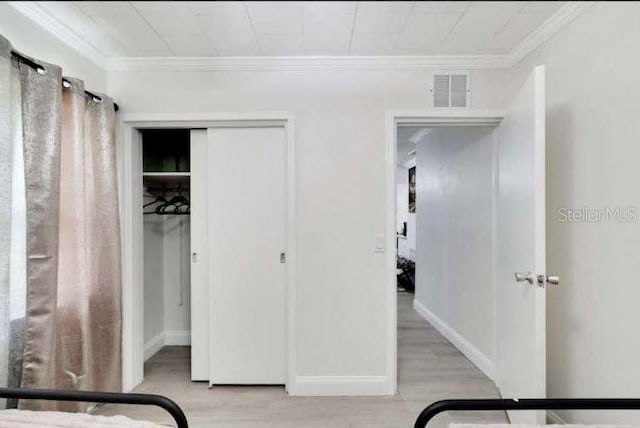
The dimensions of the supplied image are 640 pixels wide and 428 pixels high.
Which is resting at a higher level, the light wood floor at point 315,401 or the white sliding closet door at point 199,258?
the white sliding closet door at point 199,258

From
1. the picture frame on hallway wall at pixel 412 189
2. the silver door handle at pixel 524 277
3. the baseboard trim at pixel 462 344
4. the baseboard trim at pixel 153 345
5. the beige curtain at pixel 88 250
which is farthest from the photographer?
the picture frame on hallway wall at pixel 412 189

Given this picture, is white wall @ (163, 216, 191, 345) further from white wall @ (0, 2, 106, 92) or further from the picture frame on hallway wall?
the picture frame on hallway wall

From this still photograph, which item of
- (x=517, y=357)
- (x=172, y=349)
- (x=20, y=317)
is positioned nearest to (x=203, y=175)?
(x=20, y=317)

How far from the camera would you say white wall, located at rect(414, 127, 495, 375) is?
2755 mm

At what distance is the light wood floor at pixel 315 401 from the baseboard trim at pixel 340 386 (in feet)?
0.15

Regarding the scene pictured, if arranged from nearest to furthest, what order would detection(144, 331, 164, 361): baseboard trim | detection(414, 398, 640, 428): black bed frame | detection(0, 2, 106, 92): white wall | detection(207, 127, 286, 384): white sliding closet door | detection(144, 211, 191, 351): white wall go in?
detection(414, 398, 640, 428): black bed frame, detection(0, 2, 106, 92): white wall, detection(207, 127, 286, 384): white sliding closet door, detection(144, 331, 164, 361): baseboard trim, detection(144, 211, 191, 351): white wall

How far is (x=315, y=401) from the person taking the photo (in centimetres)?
231

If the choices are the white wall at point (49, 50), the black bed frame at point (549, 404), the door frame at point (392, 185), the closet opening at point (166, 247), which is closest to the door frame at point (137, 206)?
the white wall at point (49, 50)

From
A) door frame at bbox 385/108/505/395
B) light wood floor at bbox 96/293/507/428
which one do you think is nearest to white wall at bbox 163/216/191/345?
light wood floor at bbox 96/293/507/428

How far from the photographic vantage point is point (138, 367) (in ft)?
8.40

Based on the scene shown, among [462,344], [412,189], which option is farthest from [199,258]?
[412,189]

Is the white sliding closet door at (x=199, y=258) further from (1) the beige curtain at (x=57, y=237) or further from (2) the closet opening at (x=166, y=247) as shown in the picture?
(1) the beige curtain at (x=57, y=237)

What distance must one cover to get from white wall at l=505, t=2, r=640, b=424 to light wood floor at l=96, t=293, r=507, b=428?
0.69m

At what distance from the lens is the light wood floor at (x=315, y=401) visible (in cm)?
210
